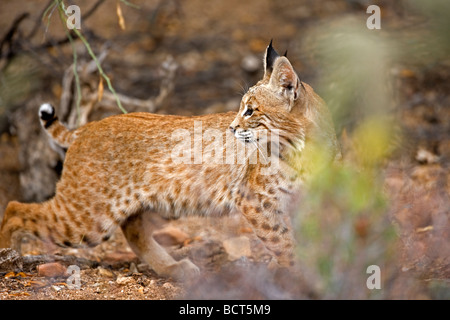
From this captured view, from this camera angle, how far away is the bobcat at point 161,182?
465 centimetres

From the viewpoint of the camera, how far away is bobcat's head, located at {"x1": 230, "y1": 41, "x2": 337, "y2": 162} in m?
4.47

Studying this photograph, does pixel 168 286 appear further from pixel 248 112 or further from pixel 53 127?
pixel 53 127

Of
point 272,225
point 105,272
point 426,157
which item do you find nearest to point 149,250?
point 105,272

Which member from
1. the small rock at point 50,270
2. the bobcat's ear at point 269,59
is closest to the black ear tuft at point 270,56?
the bobcat's ear at point 269,59

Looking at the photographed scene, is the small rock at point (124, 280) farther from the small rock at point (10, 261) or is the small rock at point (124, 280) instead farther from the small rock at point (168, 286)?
the small rock at point (10, 261)

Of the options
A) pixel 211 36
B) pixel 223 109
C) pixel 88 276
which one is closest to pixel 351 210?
pixel 88 276

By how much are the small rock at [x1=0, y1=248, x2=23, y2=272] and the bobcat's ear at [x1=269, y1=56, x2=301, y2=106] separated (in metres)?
2.11

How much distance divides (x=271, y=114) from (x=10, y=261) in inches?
80.5

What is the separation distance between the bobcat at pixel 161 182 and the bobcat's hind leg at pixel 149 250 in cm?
1

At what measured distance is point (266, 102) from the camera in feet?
14.8

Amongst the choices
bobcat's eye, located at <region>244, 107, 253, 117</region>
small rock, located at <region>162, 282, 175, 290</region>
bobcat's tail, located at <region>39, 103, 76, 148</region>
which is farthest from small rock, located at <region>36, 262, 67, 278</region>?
bobcat's eye, located at <region>244, 107, 253, 117</region>

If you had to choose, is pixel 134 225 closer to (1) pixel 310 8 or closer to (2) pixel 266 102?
(2) pixel 266 102

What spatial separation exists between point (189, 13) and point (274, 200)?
581cm

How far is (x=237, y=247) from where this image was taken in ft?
17.8
